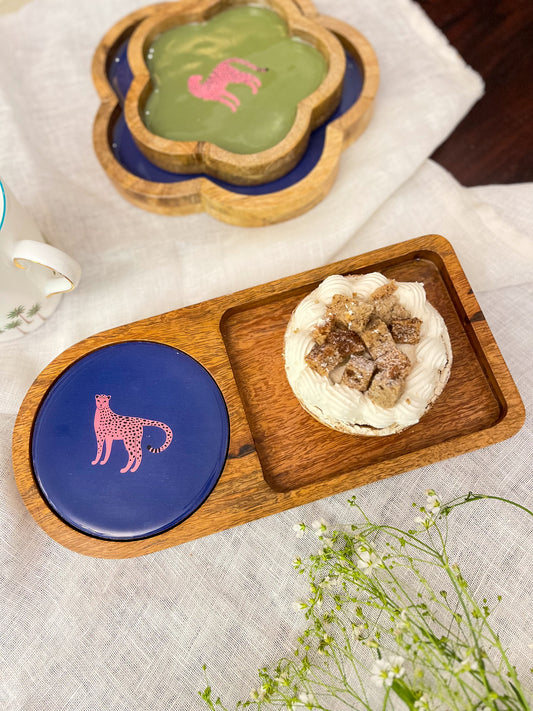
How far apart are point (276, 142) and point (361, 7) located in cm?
52

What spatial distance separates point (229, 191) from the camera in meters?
1.28

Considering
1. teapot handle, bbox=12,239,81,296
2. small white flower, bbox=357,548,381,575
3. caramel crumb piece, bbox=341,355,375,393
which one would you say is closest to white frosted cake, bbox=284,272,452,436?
caramel crumb piece, bbox=341,355,375,393

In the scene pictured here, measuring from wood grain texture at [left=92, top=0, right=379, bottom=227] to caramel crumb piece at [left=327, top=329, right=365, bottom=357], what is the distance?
0.39m

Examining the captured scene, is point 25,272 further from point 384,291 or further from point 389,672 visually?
point 389,672

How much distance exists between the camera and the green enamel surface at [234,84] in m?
1.31

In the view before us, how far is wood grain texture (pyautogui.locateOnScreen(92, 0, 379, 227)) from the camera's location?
1269 millimetres

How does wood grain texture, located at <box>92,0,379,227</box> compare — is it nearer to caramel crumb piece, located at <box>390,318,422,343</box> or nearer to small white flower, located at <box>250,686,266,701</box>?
caramel crumb piece, located at <box>390,318,422,343</box>

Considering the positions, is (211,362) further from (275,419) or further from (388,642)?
(388,642)

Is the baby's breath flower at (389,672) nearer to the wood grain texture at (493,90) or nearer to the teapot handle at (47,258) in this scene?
the teapot handle at (47,258)

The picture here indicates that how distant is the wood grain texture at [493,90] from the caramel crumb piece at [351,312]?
2.10 ft

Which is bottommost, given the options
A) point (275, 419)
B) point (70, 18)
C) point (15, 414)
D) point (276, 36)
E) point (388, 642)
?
point (15, 414)

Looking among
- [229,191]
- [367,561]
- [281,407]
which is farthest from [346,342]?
[229,191]

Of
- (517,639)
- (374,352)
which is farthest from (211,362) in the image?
(517,639)

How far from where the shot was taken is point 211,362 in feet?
3.84
